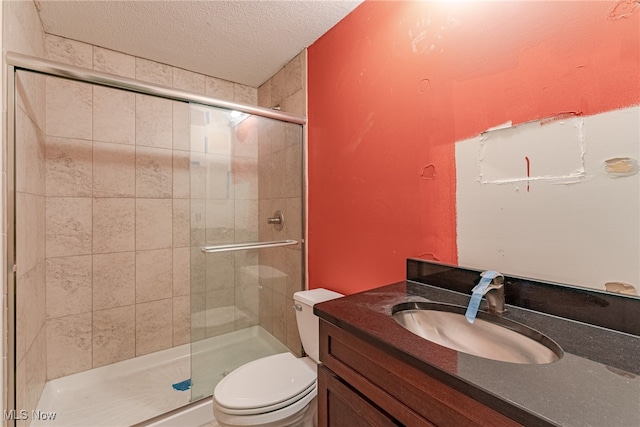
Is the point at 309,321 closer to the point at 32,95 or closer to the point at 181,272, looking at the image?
the point at 181,272

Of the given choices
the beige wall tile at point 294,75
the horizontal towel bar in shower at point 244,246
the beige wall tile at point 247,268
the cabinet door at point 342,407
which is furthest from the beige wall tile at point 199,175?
the cabinet door at point 342,407

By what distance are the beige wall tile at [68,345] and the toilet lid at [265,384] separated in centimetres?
126

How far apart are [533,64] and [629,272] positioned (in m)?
0.66

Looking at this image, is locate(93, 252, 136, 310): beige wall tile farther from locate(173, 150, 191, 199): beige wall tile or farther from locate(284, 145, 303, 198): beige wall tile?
locate(284, 145, 303, 198): beige wall tile

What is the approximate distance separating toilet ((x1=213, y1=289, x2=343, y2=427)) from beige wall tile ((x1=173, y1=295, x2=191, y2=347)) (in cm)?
110

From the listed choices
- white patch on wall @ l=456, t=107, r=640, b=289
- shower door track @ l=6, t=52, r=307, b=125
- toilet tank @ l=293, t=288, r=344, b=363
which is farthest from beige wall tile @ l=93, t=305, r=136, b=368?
white patch on wall @ l=456, t=107, r=640, b=289

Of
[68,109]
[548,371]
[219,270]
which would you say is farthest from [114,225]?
[548,371]

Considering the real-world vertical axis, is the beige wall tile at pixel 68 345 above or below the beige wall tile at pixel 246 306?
below

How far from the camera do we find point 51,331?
5.74ft

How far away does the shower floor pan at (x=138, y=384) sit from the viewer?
1.58 meters

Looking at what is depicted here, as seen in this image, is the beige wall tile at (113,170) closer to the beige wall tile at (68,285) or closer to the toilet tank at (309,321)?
the beige wall tile at (68,285)

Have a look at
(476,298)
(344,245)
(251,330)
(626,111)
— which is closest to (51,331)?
(251,330)

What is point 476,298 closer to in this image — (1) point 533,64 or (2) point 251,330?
(1) point 533,64

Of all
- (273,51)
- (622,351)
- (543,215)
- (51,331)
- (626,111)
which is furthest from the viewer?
(273,51)
